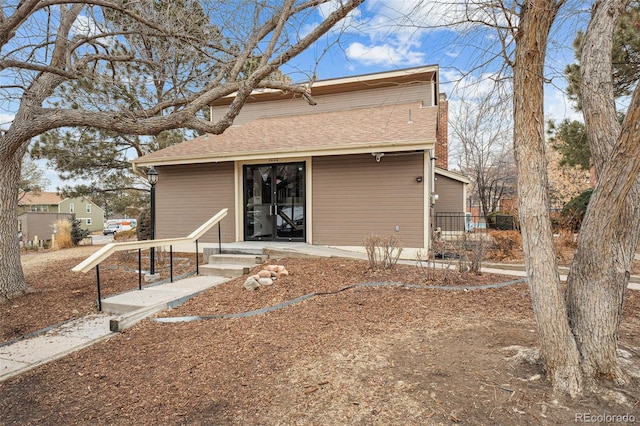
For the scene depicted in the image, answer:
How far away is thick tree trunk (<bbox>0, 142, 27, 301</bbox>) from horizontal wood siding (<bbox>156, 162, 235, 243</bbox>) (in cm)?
446

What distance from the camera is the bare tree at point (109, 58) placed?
535 centimetres

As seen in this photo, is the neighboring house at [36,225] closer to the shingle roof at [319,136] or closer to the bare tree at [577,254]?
the shingle roof at [319,136]

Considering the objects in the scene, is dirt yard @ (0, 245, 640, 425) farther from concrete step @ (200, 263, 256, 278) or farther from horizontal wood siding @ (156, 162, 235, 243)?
horizontal wood siding @ (156, 162, 235, 243)

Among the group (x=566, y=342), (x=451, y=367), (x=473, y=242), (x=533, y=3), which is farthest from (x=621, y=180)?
(x=473, y=242)

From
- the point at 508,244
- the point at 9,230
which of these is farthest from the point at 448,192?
the point at 9,230

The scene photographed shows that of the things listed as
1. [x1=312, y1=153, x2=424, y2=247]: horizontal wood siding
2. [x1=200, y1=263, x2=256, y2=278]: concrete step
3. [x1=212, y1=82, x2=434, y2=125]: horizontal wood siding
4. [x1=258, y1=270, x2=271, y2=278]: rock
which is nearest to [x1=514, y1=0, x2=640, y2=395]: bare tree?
[x1=258, y1=270, x2=271, y2=278]: rock

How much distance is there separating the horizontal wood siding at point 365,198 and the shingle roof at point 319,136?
56 cm

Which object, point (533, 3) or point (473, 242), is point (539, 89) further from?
point (473, 242)

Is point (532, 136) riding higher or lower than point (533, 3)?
lower

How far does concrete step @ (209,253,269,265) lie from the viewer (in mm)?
7312

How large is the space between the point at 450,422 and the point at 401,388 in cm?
44

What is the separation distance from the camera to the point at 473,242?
670cm

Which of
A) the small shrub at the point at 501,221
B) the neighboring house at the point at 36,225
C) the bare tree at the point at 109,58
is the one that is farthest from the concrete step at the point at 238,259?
the neighboring house at the point at 36,225

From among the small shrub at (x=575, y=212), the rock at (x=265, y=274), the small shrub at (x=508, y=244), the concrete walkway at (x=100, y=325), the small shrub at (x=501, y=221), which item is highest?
the small shrub at (x=575, y=212)
